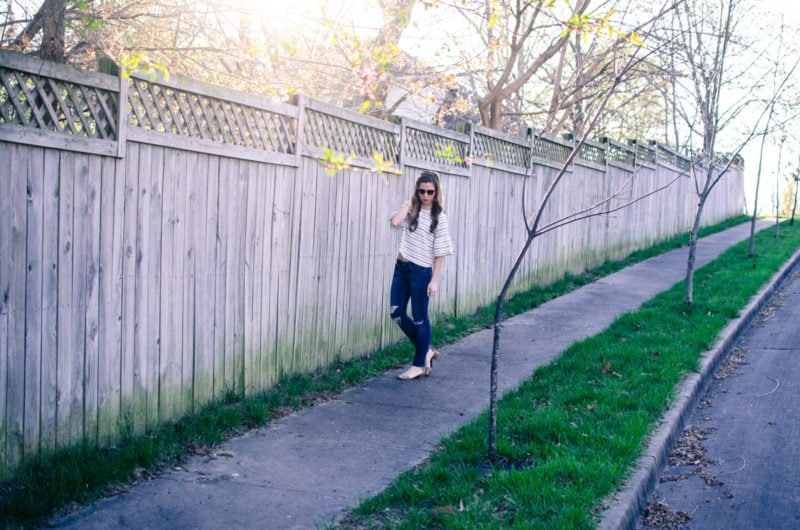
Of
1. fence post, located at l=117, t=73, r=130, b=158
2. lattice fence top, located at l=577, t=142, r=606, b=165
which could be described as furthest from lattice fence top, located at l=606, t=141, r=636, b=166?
fence post, located at l=117, t=73, r=130, b=158

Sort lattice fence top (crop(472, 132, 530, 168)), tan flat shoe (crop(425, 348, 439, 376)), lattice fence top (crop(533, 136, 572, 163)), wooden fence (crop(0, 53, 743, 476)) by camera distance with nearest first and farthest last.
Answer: wooden fence (crop(0, 53, 743, 476)) → tan flat shoe (crop(425, 348, 439, 376)) → lattice fence top (crop(472, 132, 530, 168)) → lattice fence top (crop(533, 136, 572, 163))

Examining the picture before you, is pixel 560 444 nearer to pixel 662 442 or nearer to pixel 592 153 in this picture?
pixel 662 442

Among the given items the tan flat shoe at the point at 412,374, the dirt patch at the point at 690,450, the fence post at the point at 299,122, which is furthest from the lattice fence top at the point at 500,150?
the dirt patch at the point at 690,450

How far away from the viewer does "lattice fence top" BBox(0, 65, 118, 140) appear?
4.11m

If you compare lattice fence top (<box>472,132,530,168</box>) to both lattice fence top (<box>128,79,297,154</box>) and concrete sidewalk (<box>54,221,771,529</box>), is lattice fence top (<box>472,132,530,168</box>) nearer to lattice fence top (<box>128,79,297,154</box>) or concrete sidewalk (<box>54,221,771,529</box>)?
concrete sidewalk (<box>54,221,771,529</box>)

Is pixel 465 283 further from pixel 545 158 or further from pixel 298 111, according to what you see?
pixel 298 111

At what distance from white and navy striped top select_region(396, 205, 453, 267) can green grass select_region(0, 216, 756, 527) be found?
3.49ft

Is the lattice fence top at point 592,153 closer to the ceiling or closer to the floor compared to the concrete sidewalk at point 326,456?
closer to the ceiling

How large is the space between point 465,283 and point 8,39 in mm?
5238

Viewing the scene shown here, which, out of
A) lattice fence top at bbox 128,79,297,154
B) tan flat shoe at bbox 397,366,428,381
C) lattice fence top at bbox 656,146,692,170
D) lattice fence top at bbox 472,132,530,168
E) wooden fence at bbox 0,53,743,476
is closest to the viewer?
wooden fence at bbox 0,53,743,476

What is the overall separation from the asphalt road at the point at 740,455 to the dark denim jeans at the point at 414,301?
2177mm

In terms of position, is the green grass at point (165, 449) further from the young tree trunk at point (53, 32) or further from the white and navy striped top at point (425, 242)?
the young tree trunk at point (53, 32)

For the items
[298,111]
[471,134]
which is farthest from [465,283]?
[298,111]

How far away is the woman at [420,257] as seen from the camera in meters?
7.03
